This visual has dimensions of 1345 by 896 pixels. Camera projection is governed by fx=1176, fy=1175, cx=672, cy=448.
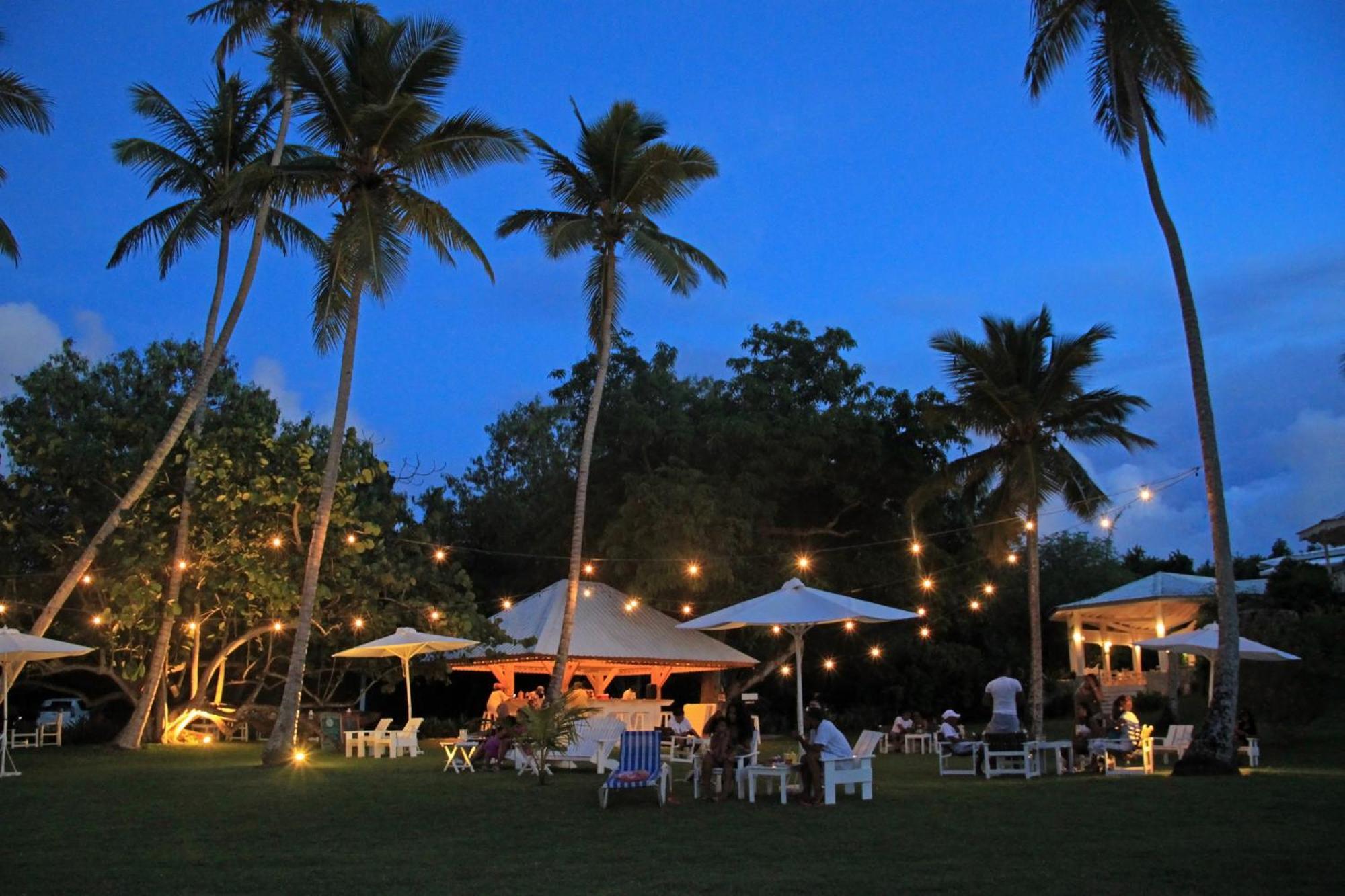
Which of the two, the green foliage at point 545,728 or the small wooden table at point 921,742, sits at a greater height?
the green foliage at point 545,728

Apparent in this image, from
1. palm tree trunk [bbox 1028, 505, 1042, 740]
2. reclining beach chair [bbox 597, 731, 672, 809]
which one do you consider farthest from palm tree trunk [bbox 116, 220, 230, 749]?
palm tree trunk [bbox 1028, 505, 1042, 740]

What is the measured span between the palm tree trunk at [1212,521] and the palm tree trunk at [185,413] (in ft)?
43.0

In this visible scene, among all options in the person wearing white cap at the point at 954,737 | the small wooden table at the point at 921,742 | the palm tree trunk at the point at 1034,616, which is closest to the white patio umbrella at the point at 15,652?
the person wearing white cap at the point at 954,737

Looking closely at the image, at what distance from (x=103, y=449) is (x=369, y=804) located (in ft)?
48.1

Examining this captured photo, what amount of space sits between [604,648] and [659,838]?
1548cm

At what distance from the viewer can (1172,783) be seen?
12695 mm

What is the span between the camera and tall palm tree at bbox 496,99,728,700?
20.3m

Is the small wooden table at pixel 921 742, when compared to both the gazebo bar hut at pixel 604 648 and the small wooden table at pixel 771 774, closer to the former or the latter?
the gazebo bar hut at pixel 604 648

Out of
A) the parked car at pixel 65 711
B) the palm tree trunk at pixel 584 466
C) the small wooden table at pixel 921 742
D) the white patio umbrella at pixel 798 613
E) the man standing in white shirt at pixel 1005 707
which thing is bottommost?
the small wooden table at pixel 921 742

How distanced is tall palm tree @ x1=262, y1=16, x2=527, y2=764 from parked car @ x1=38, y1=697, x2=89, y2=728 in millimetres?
13402

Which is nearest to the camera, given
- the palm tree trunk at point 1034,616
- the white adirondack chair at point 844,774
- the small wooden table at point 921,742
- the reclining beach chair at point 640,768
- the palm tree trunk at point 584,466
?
the reclining beach chair at point 640,768

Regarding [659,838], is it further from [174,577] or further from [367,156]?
[174,577]

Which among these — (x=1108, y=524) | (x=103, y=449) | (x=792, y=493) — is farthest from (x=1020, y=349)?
(x=103, y=449)

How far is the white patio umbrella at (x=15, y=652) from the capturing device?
15.2 m
